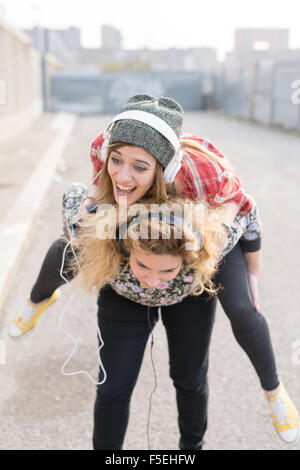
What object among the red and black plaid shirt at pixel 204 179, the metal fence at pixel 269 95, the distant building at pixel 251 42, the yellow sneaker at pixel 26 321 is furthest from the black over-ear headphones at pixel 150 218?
the distant building at pixel 251 42

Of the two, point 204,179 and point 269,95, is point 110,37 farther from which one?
point 204,179

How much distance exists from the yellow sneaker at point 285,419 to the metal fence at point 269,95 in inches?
598

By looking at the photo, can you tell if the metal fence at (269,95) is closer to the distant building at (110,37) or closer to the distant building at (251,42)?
the distant building at (251,42)

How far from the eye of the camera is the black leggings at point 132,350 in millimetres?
2014

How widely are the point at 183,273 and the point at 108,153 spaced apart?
55 centimetres

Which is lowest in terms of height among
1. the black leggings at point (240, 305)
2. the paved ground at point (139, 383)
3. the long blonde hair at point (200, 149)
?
the paved ground at point (139, 383)

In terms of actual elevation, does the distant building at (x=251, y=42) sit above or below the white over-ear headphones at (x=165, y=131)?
above

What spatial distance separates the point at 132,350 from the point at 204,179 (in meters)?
0.77

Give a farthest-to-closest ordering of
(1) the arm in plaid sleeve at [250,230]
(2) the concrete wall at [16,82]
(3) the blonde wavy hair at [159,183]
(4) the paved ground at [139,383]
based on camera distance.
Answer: (2) the concrete wall at [16,82] < (4) the paved ground at [139,383] < (1) the arm in plaid sleeve at [250,230] < (3) the blonde wavy hair at [159,183]

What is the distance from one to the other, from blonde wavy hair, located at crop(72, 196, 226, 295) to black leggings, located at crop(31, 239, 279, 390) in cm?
17

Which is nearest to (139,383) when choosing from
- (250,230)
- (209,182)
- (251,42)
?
(250,230)

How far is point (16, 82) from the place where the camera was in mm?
16469

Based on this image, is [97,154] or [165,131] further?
[97,154]

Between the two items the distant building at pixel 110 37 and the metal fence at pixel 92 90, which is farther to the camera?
the distant building at pixel 110 37
